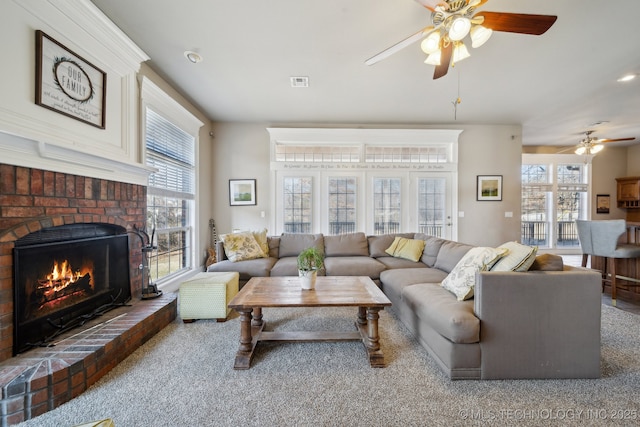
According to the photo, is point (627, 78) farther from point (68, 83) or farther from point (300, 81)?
point (68, 83)

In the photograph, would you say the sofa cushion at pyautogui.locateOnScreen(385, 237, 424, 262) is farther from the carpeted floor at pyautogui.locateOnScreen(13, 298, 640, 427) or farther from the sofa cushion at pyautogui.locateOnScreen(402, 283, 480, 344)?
the carpeted floor at pyautogui.locateOnScreen(13, 298, 640, 427)

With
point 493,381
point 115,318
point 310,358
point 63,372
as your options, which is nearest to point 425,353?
point 493,381

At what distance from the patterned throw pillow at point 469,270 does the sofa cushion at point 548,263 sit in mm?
195

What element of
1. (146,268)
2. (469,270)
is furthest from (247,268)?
(469,270)

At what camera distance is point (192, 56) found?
261 centimetres

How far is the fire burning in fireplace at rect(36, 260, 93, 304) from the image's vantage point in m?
1.71

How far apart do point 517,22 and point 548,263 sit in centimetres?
168

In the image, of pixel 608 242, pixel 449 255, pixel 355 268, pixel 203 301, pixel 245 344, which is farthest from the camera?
pixel 355 268

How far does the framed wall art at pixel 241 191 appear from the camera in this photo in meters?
4.63

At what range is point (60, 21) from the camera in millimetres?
1774

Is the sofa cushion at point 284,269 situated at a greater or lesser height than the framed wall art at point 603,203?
lesser

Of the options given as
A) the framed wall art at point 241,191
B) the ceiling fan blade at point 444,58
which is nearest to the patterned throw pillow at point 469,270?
the ceiling fan blade at point 444,58

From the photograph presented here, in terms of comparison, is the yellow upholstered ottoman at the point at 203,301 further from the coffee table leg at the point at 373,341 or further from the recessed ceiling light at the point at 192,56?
the recessed ceiling light at the point at 192,56

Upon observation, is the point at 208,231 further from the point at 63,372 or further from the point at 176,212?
the point at 63,372
